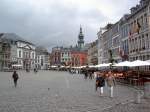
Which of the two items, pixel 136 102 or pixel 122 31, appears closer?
pixel 136 102

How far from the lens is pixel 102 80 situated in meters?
25.5

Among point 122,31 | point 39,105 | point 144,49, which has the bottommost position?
point 39,105

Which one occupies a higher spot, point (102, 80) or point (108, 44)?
point (108, 44)

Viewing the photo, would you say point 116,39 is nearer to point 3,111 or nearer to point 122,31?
point 122,31

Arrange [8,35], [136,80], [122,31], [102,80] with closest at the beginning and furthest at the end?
[102,80]
[136,80]
[122,31]
[8,35]

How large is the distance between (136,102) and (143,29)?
148 feet

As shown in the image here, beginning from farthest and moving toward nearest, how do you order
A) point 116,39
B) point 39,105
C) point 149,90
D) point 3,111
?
point 116,39 → point 149,90 → point 39,105 → point 3,111

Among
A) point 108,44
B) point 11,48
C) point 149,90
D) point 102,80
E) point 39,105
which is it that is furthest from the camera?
point 11,48

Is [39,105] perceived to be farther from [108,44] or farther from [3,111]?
[108,44]

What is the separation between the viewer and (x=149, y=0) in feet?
195

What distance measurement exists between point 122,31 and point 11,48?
4000 inches

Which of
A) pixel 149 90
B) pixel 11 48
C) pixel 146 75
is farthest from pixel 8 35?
pixel 149 90

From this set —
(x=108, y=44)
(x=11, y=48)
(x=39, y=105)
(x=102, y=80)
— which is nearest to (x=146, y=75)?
(x=102, y=80)

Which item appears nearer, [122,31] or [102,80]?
[102,80]
